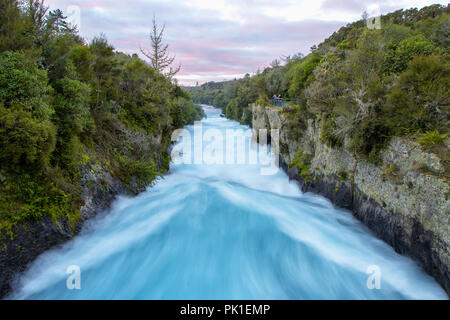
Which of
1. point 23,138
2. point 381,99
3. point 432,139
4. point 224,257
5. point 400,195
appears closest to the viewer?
point 23,138

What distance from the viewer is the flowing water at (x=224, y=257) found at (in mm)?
5980

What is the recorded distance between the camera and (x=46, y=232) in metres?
6.34

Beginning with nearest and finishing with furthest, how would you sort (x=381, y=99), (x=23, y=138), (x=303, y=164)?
(x=23, y=138) → (x=381, y=99) → (x=303, y=164)

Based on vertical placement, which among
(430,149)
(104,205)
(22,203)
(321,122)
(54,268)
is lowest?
(54,268)

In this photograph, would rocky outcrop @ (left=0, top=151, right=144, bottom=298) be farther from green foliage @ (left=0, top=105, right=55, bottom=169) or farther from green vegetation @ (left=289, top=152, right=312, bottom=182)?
green vegetation @ (left=289, top=152, right=312, bottom=182)

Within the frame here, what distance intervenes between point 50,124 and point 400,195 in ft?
33.7

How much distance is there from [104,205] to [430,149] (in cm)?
1067

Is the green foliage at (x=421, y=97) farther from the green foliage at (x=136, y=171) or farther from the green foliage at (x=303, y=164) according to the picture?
the green foliage at (x=136, y=171)

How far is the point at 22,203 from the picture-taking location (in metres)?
5.93

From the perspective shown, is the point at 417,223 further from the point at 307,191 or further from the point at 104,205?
the point at 104,205

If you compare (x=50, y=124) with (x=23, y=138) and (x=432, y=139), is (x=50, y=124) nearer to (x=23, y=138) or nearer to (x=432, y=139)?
(x=23, y=138)

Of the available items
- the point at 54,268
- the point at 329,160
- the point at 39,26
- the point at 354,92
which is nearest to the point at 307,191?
the point at 329,160

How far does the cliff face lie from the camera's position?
577 centimetres

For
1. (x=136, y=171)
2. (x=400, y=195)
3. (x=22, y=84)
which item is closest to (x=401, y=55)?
(x=400, y=195)
